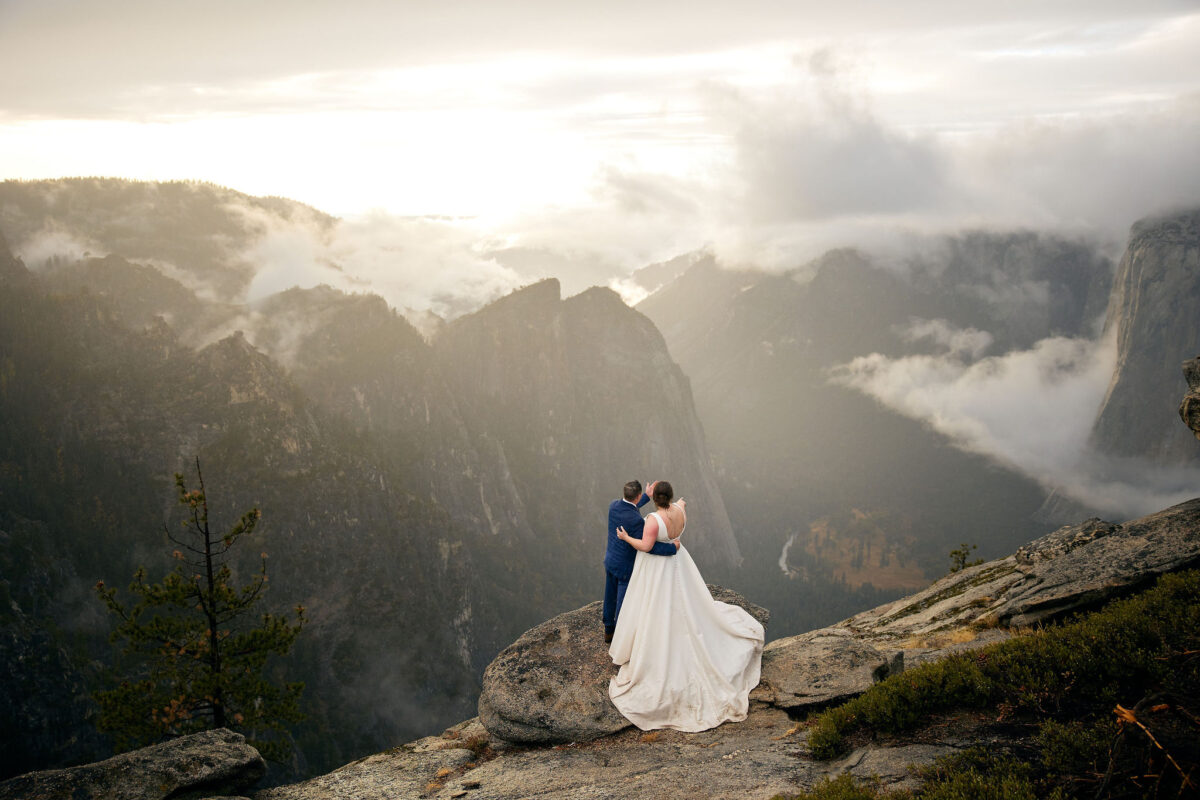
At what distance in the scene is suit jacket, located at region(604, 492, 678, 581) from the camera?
1441cm

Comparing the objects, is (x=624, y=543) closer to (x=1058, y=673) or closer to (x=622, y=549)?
(x=622, y=549)

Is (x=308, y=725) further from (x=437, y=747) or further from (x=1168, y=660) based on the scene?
(x=1168, y=660)

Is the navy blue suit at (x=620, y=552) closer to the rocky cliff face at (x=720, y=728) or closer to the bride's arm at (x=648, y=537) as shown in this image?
the bride's arm at (x=648, y=537)

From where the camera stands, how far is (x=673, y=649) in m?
14.2

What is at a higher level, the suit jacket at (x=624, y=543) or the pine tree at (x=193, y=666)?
the suit jacket at (x=624, y=543)

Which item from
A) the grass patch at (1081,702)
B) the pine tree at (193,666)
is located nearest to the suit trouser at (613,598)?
the grass patch at (1081,702)

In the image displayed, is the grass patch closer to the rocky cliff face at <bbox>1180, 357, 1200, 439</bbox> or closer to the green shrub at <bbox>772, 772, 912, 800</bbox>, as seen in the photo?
the green shrub at <bbox>772, 772, 912, 800</bbox>

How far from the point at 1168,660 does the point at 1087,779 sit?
3749 mm

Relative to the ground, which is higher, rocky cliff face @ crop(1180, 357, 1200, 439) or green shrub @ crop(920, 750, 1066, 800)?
rocky cliff face @ crop(1180, 357, 1200, 439)

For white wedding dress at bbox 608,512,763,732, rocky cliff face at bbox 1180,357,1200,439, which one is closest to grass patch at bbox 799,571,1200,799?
white wedding dress at bbox 608,512,763,732

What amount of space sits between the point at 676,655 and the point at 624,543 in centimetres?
256

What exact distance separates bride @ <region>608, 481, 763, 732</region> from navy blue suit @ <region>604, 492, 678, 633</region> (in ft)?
0.70

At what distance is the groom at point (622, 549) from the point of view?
14.5 m

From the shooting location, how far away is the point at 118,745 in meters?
21.8
